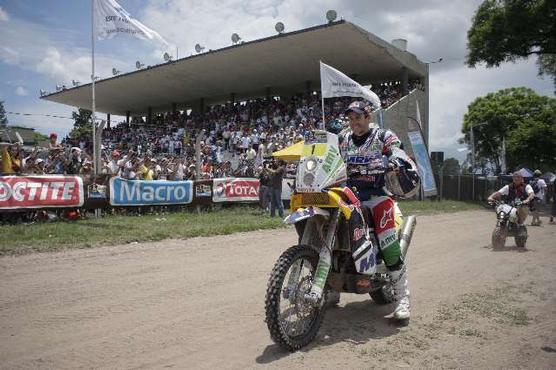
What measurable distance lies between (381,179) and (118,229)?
7.91 m

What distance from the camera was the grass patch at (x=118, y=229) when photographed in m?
8.87

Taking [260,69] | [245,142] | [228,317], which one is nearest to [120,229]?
[228,317]

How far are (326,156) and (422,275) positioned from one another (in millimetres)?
3709

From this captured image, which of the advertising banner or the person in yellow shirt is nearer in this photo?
the person in yellow shirt

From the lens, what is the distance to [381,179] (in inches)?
184

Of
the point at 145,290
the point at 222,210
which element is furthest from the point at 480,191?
the point at 145,290

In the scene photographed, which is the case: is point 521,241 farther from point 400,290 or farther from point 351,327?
point 351,327

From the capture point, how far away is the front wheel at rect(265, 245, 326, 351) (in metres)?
3.64

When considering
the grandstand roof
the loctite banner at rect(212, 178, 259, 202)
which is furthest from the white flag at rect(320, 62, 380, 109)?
the grandstand roof

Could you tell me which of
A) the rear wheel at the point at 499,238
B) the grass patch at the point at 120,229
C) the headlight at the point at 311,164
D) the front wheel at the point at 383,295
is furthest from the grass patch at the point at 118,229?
the headlight at the point at 311,164

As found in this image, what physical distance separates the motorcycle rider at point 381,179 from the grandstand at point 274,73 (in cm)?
1922

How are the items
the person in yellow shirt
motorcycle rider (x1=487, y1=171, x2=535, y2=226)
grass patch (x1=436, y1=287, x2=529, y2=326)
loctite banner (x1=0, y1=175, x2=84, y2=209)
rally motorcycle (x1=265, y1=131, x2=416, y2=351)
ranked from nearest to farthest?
rally motorcycle (x1=265, y1=131, x2=416, y2=351)
grass patch (x1=436, y1=287, x2=529, y2=326)
motorcycle rider (x1=487, y1=171, x2=535, y2=226)
loctite banner (x1=0, y1=175, x2=84, y2=209)
the person in yellow shirt

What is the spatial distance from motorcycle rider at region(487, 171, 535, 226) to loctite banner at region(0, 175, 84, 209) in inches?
413

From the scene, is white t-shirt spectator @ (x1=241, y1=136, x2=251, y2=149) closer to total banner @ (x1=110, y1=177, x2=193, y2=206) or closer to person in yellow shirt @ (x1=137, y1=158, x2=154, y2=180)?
total banner @ (x1=110, y1=177, x2=193, y2=206)
